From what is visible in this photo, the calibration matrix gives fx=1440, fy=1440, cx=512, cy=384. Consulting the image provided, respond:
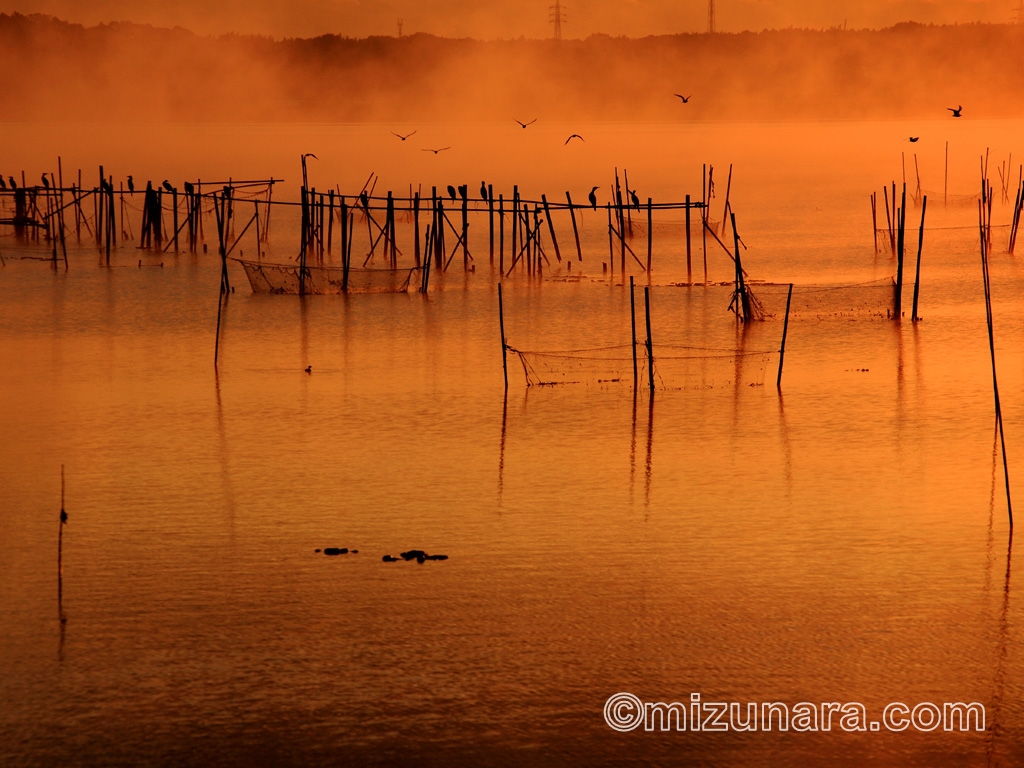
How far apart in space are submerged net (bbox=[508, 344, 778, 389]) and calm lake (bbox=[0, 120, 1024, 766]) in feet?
0.87

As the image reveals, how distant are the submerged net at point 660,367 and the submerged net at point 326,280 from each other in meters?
6.25

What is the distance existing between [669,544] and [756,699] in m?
2.62

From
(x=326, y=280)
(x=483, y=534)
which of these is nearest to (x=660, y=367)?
(x=483, y=534)

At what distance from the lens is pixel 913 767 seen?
6391 mm

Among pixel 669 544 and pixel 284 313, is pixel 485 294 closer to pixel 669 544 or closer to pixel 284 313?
pixel 284 313

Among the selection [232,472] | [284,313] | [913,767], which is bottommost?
[913,767]

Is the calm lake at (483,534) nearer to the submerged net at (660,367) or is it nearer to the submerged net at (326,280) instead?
the submerged net at (660,367)

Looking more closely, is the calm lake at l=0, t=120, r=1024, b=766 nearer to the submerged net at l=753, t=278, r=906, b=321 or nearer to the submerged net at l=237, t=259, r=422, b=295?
the submerged net at l=753, t=278, r=906, b=321

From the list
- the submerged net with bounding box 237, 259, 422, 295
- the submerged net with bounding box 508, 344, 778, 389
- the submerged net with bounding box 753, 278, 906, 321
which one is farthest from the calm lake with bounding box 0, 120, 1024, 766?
the submerged net with bounding box 237, 259, 422, 295

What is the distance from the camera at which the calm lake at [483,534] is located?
691 centimetres

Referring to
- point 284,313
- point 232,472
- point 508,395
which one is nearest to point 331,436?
point 232,472

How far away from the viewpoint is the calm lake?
6.91 m

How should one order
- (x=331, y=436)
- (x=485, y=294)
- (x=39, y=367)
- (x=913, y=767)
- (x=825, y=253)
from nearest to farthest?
1. (x=913, y=767)
2. (x=331, y=436)
3. (x=39, y=367)
4. (x=485, y=294)
5. (x=825, y=253)

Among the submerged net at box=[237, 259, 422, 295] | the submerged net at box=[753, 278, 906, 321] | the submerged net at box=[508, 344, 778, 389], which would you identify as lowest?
the submerged net at box=[508, 344, 778, 389]
